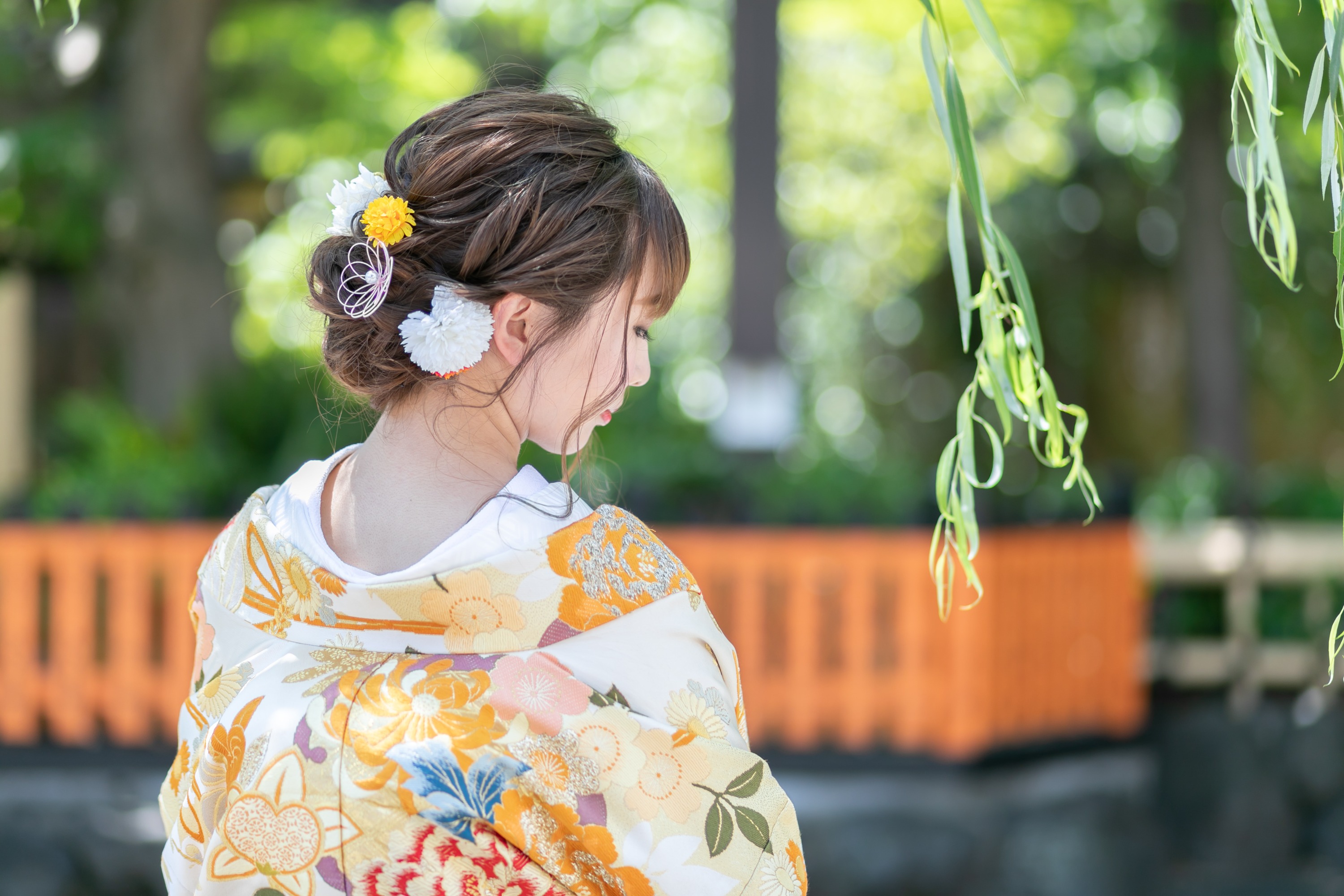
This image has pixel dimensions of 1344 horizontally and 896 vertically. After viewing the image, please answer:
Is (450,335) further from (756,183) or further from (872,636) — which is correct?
(756,183)

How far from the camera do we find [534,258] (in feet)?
3.58

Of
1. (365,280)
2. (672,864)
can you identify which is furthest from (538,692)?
Result: (365,280)

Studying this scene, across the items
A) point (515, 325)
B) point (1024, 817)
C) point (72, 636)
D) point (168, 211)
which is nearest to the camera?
point (515, 325)

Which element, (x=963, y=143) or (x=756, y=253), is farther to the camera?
(x=756, y=253)

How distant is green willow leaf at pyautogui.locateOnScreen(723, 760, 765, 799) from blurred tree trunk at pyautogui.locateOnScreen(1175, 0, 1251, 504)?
8514 mm

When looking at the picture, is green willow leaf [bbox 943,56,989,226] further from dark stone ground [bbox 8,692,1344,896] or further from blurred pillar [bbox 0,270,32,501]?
blurred pillar [bbox 0,270,32,501]

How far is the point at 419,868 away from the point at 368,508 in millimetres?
300

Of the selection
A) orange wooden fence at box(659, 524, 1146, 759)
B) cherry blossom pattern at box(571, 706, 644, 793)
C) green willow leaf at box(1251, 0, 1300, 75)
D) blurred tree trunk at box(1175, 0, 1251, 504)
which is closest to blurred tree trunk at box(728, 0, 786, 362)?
orange wooden fence at box(659, 524, 1146, 759)

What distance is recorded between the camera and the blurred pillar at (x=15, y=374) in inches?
335

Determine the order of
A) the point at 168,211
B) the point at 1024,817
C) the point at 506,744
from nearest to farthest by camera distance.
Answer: the point at 506,744
the point at 1024,817
the point at 168,211

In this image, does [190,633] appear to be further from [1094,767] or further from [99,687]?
[1094,767]

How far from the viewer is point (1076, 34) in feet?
31.4

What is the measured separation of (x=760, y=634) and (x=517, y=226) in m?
3.71

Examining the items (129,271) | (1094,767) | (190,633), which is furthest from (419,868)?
(129,271)
